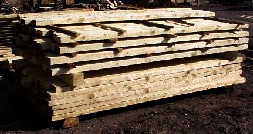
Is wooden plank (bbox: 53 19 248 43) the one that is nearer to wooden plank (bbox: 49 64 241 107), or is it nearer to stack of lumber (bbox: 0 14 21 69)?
wooden plank (bbox: 49 64 241 107)

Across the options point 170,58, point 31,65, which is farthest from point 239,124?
point 31,65

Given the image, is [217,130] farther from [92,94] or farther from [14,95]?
[14,95]

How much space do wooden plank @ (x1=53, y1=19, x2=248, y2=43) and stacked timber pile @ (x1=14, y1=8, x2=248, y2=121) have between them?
2 cm

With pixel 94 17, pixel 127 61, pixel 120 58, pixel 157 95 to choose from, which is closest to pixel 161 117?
pixel 157 95

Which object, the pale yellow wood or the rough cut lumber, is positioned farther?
the rough cut lumber

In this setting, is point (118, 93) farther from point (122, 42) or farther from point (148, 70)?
point (122, 42)

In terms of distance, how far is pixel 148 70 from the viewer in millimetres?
7000

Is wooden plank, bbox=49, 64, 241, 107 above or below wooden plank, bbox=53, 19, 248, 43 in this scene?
below

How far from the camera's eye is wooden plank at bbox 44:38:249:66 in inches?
228

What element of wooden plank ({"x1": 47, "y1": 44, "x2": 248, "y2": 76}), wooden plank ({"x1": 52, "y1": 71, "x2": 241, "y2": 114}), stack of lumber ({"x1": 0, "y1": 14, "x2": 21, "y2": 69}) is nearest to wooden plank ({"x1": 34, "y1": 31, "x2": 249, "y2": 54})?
wooden plank ({"x1": 47, "y1": 44, "x2": 248, "y2": 76})

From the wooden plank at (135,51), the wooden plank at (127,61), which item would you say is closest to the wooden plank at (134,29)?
the wooden plank at (135,51)

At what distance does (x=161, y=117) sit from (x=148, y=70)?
2.98ft

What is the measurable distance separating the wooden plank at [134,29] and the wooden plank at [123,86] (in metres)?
0.84

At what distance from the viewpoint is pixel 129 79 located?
6.66 metres
